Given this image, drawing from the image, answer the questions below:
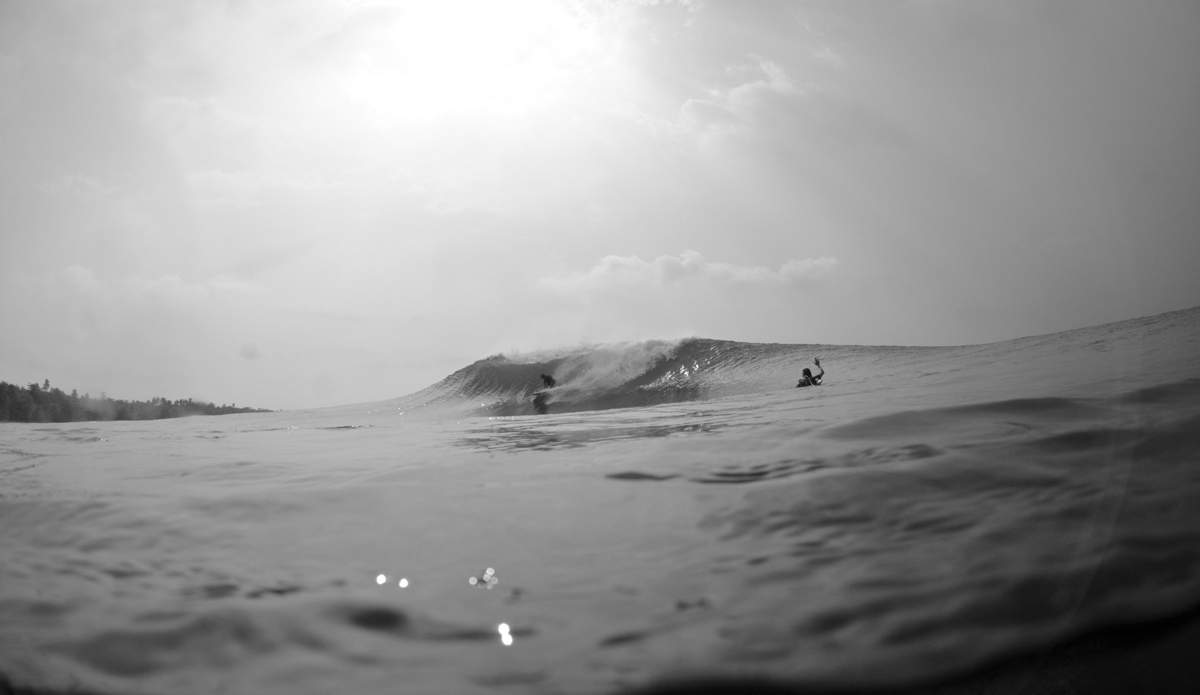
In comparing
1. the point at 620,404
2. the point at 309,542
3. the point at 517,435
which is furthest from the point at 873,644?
the point at 620,404

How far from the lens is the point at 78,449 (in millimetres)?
5195

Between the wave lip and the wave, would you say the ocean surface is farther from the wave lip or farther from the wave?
the wave lip

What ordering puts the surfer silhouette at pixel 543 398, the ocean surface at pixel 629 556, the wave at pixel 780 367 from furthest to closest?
1. the surfer silhouette at pixel 543 398
2. the wave at pixel 780 367
3. the ocean surface at pixel 629 556

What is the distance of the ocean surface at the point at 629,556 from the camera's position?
127 cm

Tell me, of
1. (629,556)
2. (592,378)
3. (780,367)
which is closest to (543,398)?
(592,378)

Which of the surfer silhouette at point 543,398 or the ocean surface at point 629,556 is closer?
the ocean surface at point 629,556

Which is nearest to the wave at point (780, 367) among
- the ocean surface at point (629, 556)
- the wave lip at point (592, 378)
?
the wave lip at point (592, 378)

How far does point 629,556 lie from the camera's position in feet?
6.06

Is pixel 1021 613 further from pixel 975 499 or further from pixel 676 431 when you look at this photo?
pixel 676 431

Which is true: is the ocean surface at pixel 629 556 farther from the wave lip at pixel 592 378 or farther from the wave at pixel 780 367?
the wave lip at pixel 592 378

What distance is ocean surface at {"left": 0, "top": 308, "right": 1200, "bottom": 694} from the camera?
127 centimetres

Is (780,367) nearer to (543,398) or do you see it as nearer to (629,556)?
(543,398)

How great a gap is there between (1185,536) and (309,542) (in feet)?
8.17

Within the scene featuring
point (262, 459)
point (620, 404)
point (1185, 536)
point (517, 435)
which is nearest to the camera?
point (1185, 536)
